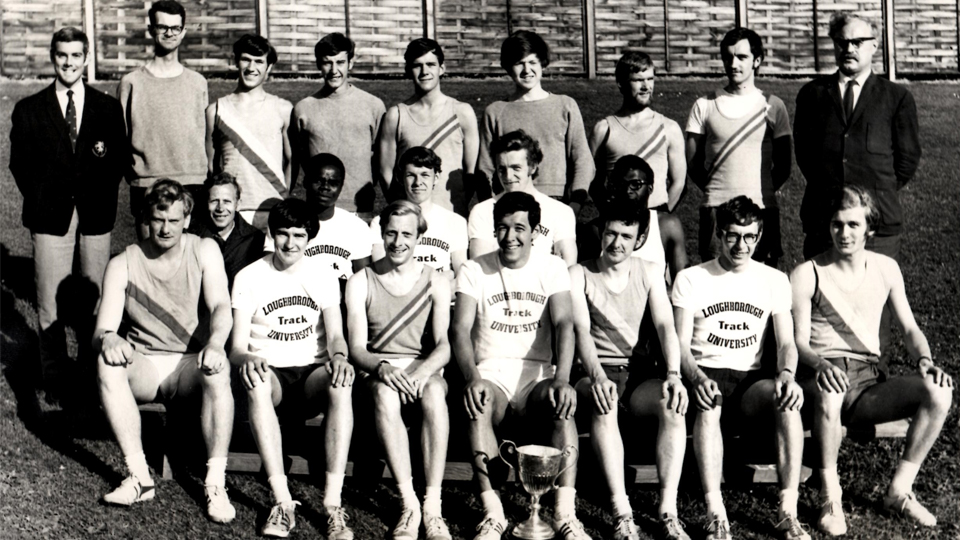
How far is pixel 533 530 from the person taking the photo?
5039 millimetres

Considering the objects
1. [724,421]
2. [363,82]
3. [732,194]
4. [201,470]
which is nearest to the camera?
[724,421]

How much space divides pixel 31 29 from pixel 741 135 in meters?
12.0

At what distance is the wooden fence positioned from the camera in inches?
606

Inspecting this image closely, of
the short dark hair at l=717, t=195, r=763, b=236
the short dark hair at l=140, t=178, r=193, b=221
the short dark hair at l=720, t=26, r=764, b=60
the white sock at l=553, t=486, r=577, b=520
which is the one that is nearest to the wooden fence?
the short dark hair at l=720, t=26, r=764, b=60

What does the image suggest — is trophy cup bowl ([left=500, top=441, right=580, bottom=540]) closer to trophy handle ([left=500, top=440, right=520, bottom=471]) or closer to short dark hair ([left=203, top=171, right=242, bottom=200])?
trophy handle ([left=500, top=440, right=520, bottom=471])

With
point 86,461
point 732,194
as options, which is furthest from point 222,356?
point 732,194

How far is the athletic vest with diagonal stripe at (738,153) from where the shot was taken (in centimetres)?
655

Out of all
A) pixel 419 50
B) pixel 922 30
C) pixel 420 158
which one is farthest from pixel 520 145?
pixel 922 30

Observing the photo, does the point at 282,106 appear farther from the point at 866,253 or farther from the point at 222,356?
the point at 866,253

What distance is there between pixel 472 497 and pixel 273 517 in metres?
1.04

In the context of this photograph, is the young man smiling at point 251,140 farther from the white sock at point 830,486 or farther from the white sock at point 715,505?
the white sock at point 830,486

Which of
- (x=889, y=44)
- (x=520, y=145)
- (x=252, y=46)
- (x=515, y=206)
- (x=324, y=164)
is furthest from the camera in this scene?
(x=889, y=44)

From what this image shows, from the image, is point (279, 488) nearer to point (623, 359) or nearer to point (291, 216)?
point (291, 216)

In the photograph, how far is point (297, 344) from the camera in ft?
18.4
